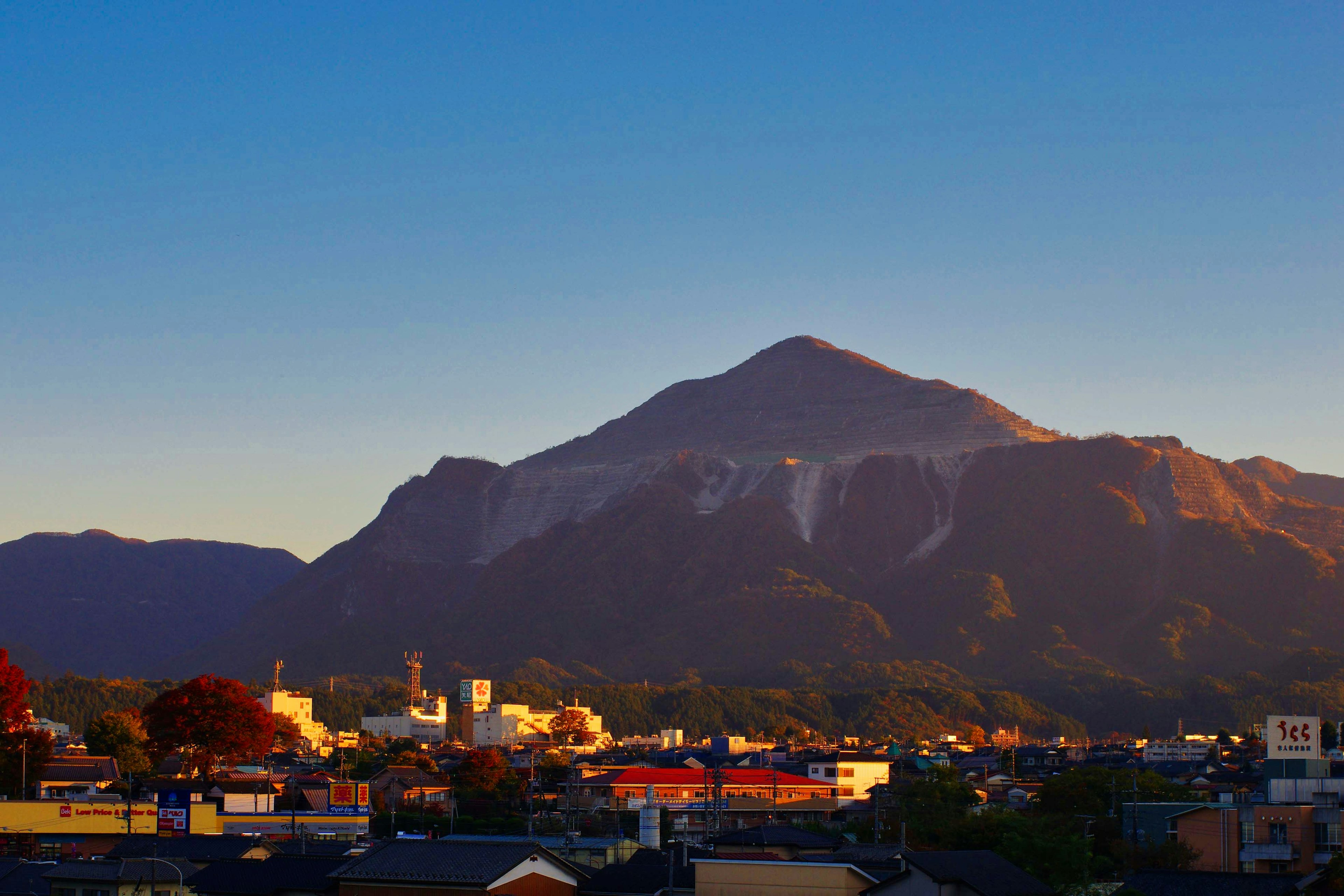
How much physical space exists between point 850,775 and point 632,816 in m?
19.2

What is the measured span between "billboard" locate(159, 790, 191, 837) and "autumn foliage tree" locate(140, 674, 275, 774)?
1819 cm

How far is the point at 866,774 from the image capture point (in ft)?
304

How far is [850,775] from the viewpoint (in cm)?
9131

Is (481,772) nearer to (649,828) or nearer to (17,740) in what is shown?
(17,740)

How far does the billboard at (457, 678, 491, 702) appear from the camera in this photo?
183625mm

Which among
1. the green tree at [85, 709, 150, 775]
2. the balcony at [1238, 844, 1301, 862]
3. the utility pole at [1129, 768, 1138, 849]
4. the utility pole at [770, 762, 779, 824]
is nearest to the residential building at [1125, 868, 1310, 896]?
the balcony at [1238, 844, 1301, 862]

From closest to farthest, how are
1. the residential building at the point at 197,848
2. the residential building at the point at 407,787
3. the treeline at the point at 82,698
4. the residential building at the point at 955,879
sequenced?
the residential building at the point at 955,879, the residential building at the point at 197,848, the residential building at the point at 407,787, the treeline at the point at 82,698

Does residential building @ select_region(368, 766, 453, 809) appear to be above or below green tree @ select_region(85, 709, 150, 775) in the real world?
below

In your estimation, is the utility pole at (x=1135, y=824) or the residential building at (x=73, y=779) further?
the residential building at (x=73, y=779)

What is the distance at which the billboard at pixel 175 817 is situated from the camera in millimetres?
53625

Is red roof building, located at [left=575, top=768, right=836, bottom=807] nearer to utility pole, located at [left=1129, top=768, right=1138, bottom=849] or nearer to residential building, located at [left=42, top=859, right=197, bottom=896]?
utility pole, located at [left=1129, top=768, right=1138, bottom=849]

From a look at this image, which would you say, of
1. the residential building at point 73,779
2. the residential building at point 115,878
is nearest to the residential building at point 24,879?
the residential building at point 115,878

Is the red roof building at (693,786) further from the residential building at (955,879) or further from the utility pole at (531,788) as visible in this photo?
the residential building at (955,879)

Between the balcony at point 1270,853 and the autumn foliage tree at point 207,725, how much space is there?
42.4m
